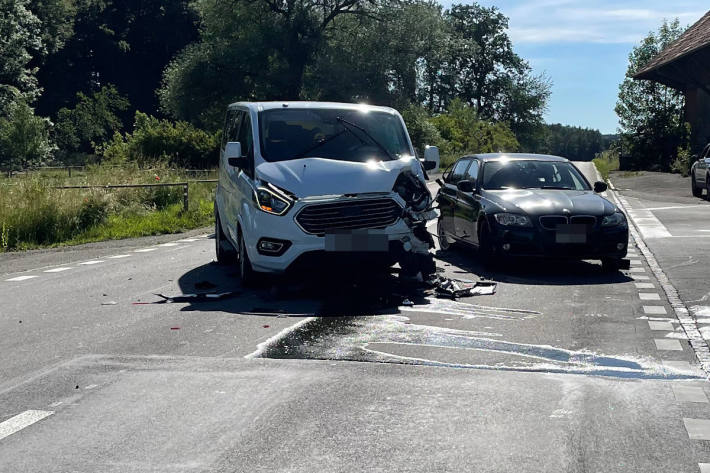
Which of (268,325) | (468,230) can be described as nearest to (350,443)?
(268,325)

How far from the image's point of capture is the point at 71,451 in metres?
4.86

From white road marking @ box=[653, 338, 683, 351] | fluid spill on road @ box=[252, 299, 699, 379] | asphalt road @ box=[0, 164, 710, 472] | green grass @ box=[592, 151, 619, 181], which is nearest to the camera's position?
asphalt road @ box=[0, 164, 710, 472]

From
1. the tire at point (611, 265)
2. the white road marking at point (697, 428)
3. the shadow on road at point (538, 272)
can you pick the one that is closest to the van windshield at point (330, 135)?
the shadow on road at point (538, 272)

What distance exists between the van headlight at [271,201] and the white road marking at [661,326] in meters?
3.76

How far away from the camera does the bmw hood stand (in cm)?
1221

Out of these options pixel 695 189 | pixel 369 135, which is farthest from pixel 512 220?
pixel 695 189

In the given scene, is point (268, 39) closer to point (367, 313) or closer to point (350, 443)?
point (367, 313)

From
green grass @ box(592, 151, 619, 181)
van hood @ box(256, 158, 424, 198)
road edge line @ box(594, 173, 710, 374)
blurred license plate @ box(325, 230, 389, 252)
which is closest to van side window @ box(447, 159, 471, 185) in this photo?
road edge line @ box(594, 173, 710, 374)

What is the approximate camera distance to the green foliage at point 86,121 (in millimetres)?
73625

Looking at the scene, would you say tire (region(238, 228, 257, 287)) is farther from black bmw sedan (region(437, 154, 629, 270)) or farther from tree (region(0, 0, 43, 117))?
tree (region(0, 0, 43, 117))

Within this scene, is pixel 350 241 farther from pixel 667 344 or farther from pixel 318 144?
pixel 667 344

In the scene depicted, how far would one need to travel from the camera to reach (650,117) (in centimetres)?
5203

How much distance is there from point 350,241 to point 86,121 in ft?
228

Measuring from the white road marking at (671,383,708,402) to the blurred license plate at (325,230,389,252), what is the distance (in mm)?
4180
